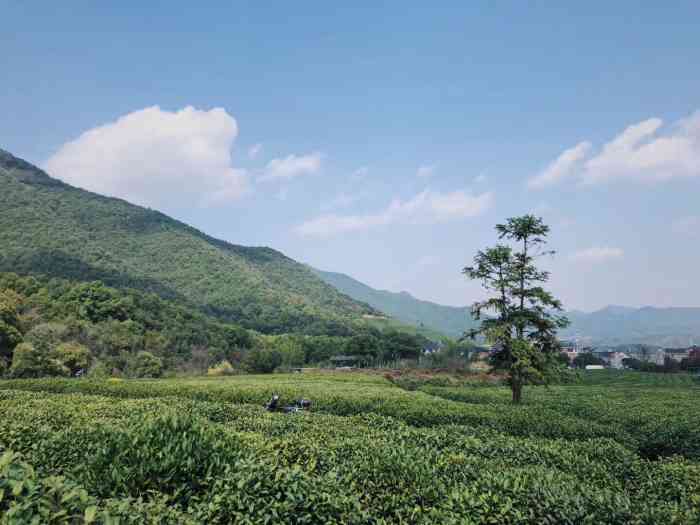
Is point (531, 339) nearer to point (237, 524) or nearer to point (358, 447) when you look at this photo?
point (358, 447)

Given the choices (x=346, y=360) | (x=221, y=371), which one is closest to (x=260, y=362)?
(x=221, y=371)

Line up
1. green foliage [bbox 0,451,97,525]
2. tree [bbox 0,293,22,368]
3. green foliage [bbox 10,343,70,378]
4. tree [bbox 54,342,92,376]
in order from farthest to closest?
1. tree [bbox 0,293,22,368]
2. tree [bbox 54,342,92,376]
3. green foliage [bbox 10,343,70,378]
4. green foliage [bbox 0,451,97,525]

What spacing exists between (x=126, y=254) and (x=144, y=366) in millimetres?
90446

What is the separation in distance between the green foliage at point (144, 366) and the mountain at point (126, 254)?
4588 centimetres

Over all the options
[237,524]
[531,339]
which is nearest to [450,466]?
[237,524]

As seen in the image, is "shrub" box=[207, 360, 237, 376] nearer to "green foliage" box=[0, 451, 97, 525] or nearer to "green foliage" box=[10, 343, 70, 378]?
"green foliage" box=[10, 343, 70, 378]

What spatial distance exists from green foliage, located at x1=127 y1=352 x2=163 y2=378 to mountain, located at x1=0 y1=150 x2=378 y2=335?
45879 mm

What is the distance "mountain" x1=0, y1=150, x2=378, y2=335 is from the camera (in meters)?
98.4

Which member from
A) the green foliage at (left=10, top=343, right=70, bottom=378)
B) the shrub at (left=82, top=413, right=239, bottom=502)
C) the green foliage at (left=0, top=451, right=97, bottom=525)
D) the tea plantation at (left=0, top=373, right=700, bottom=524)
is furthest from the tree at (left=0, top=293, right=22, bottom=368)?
the green foliage at (left=0, top=451, right=97, bottom=525)

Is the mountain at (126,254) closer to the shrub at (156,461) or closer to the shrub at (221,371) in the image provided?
the shrub at (221,371)

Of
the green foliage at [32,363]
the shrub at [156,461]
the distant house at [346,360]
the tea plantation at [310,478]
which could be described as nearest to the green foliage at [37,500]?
the tea plantation at [310,478]

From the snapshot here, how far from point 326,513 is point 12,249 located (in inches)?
4451

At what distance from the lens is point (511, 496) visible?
5566 mm

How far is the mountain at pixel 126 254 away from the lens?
98375mm
